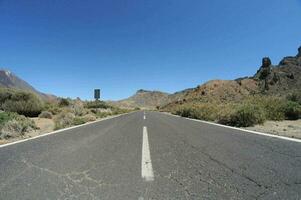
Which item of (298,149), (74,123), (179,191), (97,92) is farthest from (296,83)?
(179,191)

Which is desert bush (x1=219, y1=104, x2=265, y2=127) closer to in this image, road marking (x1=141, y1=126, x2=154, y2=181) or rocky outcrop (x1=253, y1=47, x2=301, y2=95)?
road marking (x1=141, y1=126, x2=154, y2=181)

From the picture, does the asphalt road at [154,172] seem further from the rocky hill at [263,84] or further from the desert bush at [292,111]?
the rocky hill at [263,84]

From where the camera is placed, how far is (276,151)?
6000 mm

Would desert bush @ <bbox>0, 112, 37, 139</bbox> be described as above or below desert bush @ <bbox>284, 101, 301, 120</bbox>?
below

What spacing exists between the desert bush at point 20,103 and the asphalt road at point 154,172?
71.1ft

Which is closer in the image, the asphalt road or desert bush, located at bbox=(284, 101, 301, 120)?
the asphalt road

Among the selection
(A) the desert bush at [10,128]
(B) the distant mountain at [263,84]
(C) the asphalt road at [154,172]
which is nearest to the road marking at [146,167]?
(C) the asphalt road at [154,172]

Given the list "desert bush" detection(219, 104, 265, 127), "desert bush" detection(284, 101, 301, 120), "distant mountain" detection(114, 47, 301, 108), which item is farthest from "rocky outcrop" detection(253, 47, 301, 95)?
"desert bush" detection(219, 104, 265, 127)

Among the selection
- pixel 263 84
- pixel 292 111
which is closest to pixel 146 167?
pixel 292 111

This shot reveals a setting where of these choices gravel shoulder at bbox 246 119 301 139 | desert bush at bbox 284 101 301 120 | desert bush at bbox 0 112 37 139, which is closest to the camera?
gravel shoulder at bbox 246 119 301 139

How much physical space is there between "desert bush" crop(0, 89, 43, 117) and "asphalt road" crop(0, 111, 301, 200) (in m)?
21.7

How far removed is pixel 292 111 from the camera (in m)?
15.5

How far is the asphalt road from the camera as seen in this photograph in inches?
135

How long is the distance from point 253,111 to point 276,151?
8.67m
